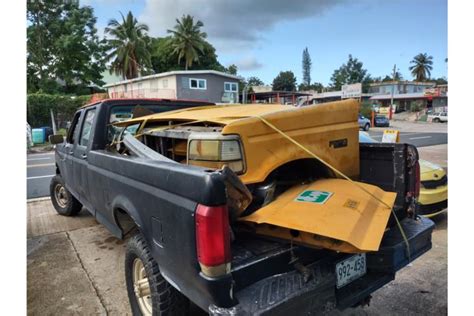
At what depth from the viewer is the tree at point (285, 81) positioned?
309 ft

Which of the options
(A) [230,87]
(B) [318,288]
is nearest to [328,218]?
(B) [318,288]

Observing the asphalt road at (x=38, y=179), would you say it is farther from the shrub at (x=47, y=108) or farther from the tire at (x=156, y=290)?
the shrub at (x=47, y=108)

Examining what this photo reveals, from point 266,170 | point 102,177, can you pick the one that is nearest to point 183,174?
point 266,170

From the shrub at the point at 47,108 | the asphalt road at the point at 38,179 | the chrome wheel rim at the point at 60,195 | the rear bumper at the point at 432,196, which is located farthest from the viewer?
the shrub at the point at 47,108

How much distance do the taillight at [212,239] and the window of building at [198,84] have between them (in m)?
31.5

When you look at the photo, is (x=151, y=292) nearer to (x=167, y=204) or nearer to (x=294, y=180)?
(x=167, y=204)

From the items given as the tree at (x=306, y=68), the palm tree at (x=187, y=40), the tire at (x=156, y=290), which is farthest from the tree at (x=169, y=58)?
the tree at (x=306, y=68)

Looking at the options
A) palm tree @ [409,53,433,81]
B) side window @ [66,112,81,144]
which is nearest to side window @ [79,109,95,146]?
side window @ [66,112,81,144]

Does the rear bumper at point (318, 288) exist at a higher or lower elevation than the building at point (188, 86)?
lower

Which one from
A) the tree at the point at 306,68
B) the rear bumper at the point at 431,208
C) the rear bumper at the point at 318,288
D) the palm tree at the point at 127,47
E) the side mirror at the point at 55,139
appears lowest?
the rear bumper at the point at 431,208

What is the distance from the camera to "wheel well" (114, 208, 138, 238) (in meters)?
3.06

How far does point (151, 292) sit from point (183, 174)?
100 cm

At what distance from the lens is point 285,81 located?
10056cm

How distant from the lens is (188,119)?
304 centimetres
